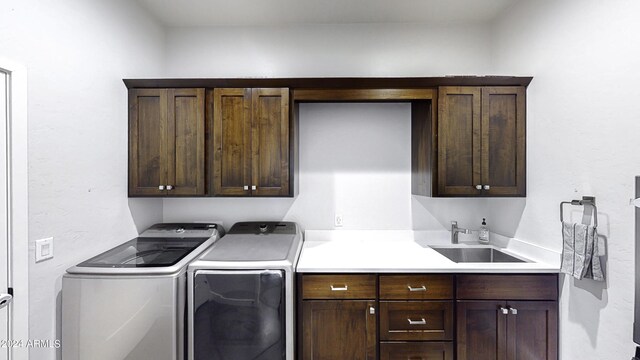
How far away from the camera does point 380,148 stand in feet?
8.39

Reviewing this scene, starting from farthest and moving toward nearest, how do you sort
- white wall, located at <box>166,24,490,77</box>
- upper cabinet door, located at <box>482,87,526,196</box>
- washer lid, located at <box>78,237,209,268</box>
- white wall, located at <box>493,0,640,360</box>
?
1. white wall, located at <box>166,24,490,77</box>
2. upper cabinet door, located at <box>482,87,526,196</box>
3. washer lid, located at <box>78,237,209,268</box>
4. white wall, located at <box>493,0,640,360</box>

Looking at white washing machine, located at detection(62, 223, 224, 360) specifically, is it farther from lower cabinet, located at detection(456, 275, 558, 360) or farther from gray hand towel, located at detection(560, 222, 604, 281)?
gray hand towel, located at detection(560, 222, 604, 281)

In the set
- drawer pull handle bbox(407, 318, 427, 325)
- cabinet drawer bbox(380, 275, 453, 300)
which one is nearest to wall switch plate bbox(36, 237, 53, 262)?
cabinet drawer bbox(380, 275, 453, 300)

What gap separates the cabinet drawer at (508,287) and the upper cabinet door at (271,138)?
1355 mm

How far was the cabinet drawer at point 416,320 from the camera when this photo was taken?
6.12 ft

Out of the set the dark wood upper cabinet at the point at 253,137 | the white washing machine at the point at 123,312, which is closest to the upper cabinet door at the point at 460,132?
the dark wood upper cabinet at the point at 253,137

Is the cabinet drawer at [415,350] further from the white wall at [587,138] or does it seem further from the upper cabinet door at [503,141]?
the upper cabinet door at [503,141]

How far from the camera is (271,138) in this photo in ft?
7.02

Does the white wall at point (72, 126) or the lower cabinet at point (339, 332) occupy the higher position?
the white wall at point (72, 126)

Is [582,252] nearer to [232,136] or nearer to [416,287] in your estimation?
[416,287]

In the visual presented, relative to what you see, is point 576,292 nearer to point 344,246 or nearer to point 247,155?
point 344,246

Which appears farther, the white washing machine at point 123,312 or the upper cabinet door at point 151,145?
the upper cabinet door at point 151,145

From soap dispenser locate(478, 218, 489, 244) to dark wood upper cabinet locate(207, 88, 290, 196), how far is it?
165 cm

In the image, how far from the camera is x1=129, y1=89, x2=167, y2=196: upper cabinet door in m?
2.13
